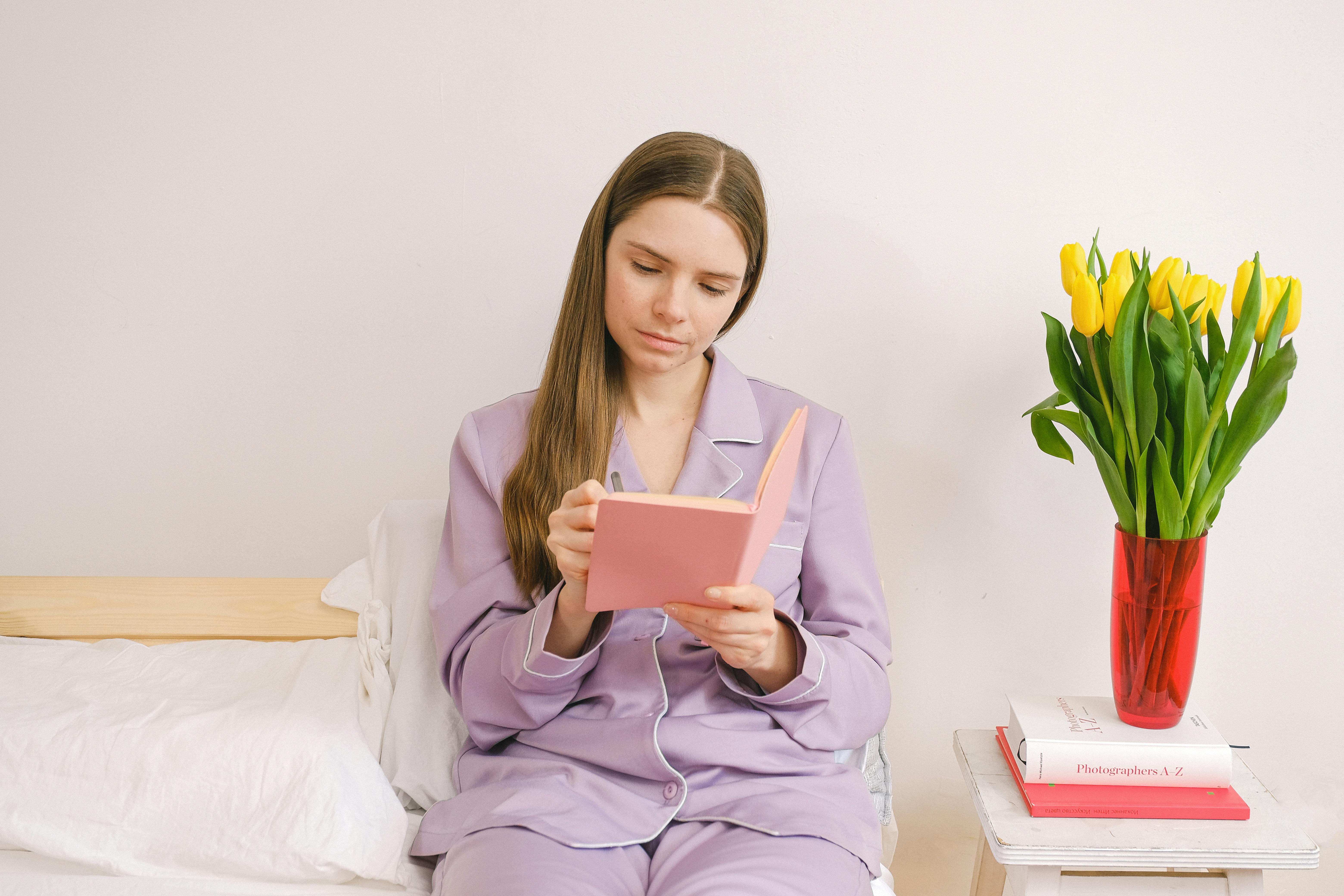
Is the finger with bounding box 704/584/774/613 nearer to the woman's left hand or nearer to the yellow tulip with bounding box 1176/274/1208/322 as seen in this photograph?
the woman's left hand

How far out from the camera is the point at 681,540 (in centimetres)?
85

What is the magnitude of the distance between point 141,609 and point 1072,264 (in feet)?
4.84

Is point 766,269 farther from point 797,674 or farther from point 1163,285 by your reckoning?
point 797,674

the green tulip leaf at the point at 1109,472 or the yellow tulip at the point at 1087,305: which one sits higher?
the yellow tulip at the point at 1087,305

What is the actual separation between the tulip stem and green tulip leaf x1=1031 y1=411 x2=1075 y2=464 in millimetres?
97

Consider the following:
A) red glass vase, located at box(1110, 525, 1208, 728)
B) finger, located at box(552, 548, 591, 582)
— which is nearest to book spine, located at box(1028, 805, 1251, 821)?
red glass vase, located at box(1110, 525, 1208, 728)

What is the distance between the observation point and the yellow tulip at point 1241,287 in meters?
1.22

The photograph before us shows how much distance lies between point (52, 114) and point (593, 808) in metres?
1.39

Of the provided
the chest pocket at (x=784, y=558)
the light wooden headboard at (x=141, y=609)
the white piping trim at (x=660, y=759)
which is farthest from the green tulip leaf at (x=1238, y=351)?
the light wooden headboard at (x=141, y=609)

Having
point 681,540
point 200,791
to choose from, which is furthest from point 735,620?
point 200,791

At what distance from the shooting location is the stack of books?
1.22 m

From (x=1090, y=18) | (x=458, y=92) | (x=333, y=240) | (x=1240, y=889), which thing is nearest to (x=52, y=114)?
(x=333, y=240)

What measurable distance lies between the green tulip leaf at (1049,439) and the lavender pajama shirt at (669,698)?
11.4 inches

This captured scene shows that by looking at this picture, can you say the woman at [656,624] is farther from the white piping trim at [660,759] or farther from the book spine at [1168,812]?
the book spine at [1168,812]
